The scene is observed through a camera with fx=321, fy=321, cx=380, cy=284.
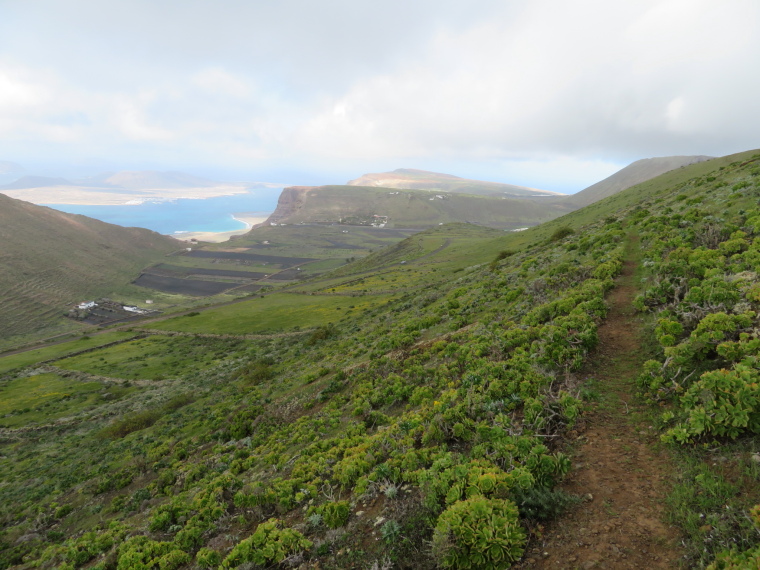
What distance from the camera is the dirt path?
6043 millimetres

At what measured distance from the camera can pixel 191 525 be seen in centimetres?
1196

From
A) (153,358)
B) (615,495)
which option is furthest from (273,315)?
(615,495)

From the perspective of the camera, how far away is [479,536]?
6.42 m

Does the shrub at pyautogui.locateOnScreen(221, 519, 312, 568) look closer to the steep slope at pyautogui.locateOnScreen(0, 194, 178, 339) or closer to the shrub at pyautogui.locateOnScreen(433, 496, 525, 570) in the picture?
the shrub at pyautogui.locateOnScreen(433, 496, 525, 570)

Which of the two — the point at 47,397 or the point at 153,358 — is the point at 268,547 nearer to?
the point at 47,397

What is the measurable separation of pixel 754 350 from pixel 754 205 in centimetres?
1735

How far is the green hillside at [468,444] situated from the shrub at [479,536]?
0.04 meters

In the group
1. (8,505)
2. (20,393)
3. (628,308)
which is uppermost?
(628,308)

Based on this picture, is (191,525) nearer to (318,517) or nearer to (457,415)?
(318,517)

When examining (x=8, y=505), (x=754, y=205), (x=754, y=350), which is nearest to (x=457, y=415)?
(x=754, y=350)

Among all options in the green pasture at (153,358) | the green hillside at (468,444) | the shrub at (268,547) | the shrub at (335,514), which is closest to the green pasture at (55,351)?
the green pasture at (153,358)

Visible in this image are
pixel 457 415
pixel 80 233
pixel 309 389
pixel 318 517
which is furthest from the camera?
pixel 80 233

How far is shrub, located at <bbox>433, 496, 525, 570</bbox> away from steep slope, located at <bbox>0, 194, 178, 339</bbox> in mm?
154088

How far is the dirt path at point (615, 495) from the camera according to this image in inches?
238
